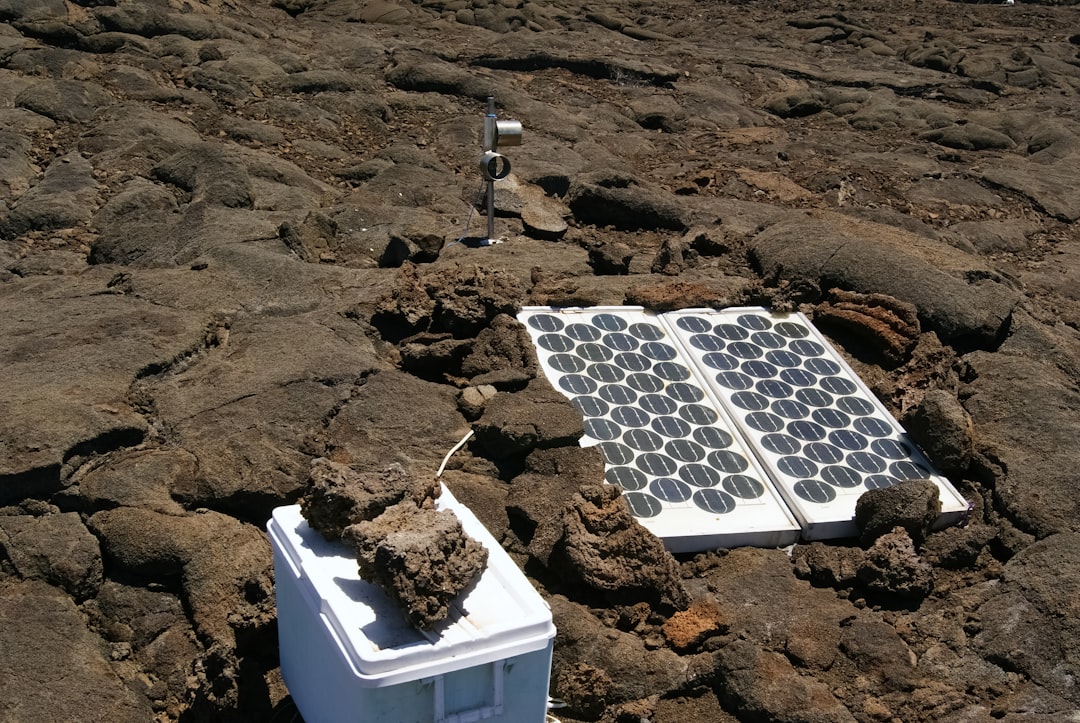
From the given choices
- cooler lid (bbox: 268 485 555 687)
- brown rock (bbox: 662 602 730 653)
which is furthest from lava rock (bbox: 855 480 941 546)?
cooler lid (bbox: 268 485 555 687)

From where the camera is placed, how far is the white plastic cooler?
299cm

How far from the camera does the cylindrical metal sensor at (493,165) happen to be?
687cm

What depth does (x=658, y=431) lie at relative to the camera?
5445mm

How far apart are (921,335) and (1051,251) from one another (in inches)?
118

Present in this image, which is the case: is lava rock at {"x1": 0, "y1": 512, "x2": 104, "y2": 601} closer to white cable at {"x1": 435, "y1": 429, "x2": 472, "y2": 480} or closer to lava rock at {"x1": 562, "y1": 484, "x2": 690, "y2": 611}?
white cable at {"x1": 435, "y1": 429, "x2": 472, "y2": 480}

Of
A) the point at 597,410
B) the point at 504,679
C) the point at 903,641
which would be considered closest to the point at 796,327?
the point at 597,410

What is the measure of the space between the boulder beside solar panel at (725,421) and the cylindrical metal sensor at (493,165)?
48.5 inches

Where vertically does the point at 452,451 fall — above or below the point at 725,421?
above

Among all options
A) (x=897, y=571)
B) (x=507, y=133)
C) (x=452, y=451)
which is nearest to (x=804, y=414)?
(x=897, y=571)

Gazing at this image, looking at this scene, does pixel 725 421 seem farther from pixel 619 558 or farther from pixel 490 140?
pixel 490 140

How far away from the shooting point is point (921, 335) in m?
6.44

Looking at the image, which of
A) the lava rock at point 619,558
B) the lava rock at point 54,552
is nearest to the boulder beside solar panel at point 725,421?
the lava rock at point 619,558

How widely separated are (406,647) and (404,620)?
0.10m

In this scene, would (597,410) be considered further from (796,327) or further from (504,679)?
(504,679)
